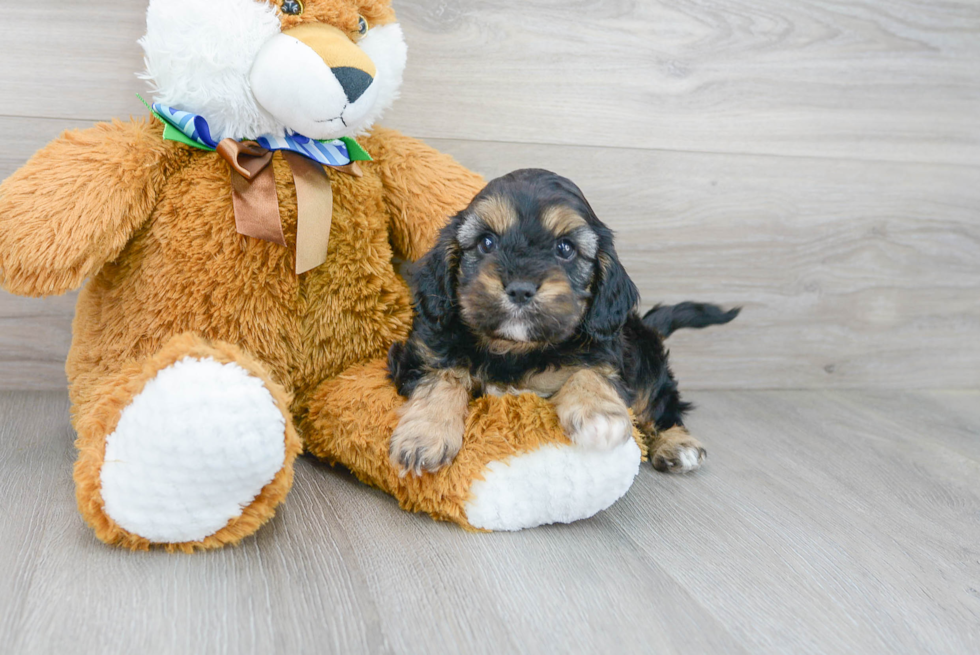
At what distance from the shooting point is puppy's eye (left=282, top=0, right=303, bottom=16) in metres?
1.39

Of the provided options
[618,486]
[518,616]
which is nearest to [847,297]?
[618,486]

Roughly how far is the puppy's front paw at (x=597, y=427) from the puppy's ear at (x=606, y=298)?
0.17 metres

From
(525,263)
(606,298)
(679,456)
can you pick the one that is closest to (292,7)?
(525,263)

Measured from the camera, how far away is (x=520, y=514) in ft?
4.43

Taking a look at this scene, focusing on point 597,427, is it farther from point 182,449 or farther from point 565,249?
point 182,449

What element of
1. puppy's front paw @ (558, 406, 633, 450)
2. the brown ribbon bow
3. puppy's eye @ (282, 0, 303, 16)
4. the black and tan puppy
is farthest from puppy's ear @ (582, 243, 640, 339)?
puppy's eye @ (282, 0, 303, 16)

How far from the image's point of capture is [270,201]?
1440 millimetres

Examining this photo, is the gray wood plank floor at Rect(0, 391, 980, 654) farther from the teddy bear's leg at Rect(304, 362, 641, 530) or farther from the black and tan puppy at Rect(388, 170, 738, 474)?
the black and tan puppy at Rect(388, 170, 738, 474)

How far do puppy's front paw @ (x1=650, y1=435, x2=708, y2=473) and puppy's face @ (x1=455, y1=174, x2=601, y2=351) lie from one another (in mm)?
505

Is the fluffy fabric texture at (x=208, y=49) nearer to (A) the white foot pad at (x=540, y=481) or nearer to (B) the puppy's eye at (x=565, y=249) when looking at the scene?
(B) the puppy's eye at (x=565, y=249)

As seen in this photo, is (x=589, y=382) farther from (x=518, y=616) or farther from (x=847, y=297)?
(x=847, y=297)

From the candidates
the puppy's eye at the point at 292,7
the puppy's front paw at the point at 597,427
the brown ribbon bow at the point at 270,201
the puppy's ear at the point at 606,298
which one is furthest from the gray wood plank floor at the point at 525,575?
the puppy's eye at the point at 292,7

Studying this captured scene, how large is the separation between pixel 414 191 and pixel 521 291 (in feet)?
1.72

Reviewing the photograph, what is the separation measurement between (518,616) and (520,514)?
255 millimetres
